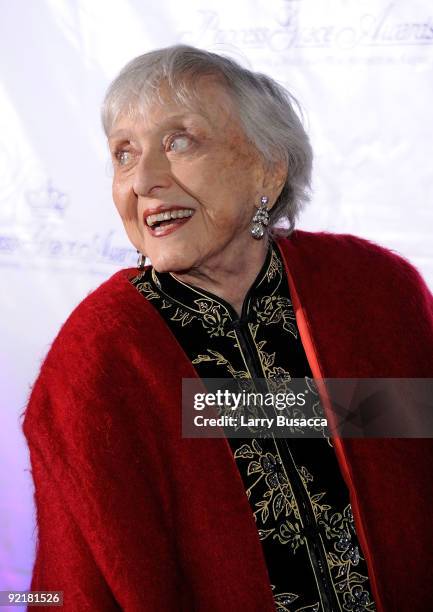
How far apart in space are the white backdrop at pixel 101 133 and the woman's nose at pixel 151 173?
2.16 ft

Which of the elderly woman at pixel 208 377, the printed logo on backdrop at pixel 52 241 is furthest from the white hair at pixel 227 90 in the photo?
the printed logo on backdrop at pixel 52 241

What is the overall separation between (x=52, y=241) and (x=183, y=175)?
2.99ft

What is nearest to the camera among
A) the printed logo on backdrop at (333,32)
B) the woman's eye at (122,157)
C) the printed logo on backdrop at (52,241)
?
the woman's eye at (122,157)

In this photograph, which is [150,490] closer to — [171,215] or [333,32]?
[171,215]

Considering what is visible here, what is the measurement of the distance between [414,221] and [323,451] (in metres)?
0.82

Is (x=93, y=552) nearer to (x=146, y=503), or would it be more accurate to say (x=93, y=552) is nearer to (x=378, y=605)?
(x=146, y=503)

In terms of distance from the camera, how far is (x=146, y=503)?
1278 millimetres

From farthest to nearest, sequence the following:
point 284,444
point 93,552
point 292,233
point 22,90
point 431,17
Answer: point 22,90 → point 431,17 → point 292,233 → point 284,444 → point 93,552

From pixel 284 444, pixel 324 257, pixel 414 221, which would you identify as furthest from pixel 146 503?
pixel 414 221

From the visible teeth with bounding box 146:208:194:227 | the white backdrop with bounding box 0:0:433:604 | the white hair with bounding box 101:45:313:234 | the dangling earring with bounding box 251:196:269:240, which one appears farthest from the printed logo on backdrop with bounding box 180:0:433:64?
the visible teeth with bounding box 146:208:194:227

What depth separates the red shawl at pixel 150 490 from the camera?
49.8 inches

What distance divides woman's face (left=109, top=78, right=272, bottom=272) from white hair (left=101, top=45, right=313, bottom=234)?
0.06 feet

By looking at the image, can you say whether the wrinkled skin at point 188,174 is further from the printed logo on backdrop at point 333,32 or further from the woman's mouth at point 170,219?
the printed logo on backdrop at point 333,32

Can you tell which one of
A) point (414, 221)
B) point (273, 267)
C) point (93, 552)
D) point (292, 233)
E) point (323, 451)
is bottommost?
point (93, 552)
